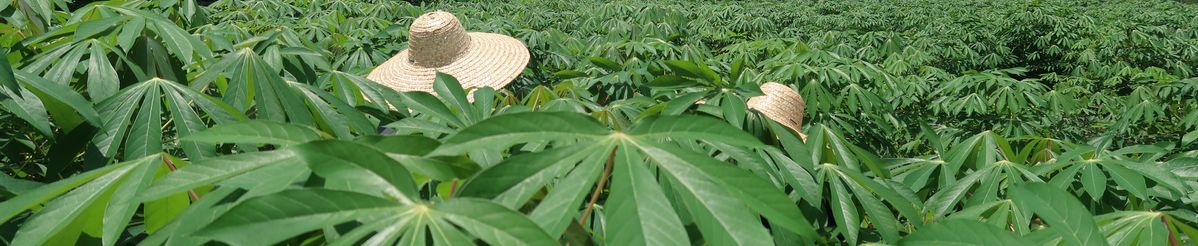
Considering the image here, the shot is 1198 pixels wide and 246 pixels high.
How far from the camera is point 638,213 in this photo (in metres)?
0.55

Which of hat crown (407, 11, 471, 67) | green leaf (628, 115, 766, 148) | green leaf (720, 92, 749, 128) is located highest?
green leaf (628, 115, 766, 148)

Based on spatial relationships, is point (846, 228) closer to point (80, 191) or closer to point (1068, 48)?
point (80, 191)

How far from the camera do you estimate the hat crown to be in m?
2.74

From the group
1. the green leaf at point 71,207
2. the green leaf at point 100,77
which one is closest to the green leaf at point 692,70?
the green leaf at point 71,207

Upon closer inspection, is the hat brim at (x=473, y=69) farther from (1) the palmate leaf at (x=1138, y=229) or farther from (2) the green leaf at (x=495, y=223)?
(2) the green leaf at (x=495, y=223)

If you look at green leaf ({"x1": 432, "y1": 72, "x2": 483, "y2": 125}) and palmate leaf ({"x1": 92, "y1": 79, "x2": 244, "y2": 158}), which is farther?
green leaf ({"x1": 432, "y1": 72, "x2": 483, "y2": 125})

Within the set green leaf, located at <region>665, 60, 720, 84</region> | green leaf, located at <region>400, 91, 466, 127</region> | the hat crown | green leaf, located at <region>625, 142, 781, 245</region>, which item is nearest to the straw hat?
green leaf, located at <region>665, 60, 720, 84</region>

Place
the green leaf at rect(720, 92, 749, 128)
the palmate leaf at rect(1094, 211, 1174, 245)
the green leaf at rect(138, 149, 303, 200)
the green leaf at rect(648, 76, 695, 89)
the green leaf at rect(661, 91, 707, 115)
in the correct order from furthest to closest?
1. the green leaf at rect(648, 76, 695, 89)
2. the green leaf at rect(720, 92, 749, 128)
3. the green leaf at rect(661, 91, 707, 115)
4. the palmate leaf at rect(1094, 211, 1174, 245)
5. the green leaf at rect(138, 149, 303, 200)

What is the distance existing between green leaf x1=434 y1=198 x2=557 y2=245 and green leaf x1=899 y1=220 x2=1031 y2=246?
0.41 metres

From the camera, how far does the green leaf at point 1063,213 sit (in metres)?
0.70

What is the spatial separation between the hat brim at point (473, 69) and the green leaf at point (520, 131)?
203 centimetres

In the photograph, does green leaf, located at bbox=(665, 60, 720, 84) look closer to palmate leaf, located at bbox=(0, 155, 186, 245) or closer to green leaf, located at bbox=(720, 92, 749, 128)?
green leaf, located at bbox=(720, 92, 749, 128)

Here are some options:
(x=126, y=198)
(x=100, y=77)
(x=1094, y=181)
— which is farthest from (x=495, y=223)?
(x=1094, y=181)

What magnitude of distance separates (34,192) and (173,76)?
608 mm
